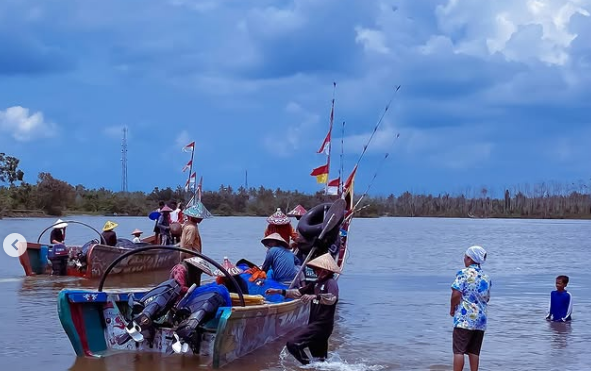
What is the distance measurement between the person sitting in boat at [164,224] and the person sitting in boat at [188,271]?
1172 centimetres

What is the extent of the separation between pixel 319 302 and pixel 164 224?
12967 mm

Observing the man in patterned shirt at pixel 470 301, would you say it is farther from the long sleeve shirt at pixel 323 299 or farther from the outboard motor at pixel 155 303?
the outboard motor at pixel 155 303

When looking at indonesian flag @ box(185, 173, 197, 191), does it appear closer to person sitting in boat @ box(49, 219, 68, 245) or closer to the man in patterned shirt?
person sitting in boat @ box(49, 219, 68, 245)

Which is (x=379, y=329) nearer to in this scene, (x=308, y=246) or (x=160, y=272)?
(x=308, y=246)

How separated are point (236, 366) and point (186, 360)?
→ 0.66m

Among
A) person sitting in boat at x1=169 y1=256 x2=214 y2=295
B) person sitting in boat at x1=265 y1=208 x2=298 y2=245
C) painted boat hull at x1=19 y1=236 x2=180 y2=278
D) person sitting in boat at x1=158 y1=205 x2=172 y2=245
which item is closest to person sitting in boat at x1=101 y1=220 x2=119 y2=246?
painted boat hull at x1=19 y1=236 x2=180 y2=278

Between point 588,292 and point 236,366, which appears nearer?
point 236,366

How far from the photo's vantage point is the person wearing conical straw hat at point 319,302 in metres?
8.12

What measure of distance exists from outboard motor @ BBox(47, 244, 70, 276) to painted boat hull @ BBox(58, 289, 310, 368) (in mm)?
10126

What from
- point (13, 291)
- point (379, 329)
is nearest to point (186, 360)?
point (379, 329)

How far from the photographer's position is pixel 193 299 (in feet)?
28.5

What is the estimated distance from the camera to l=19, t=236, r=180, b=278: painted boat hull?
59.1ft

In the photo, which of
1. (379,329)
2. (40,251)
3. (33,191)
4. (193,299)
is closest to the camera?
(193,299)

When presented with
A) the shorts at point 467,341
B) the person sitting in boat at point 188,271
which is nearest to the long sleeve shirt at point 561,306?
the shorts at point 467,341
